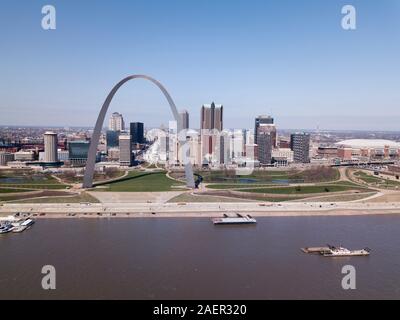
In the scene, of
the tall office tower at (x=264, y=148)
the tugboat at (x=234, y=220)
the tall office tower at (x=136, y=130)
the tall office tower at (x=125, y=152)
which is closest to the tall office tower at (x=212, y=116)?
the tall office tower at (x=136, y=130)

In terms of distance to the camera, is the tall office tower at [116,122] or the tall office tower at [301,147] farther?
the tall office tower at [116,122]

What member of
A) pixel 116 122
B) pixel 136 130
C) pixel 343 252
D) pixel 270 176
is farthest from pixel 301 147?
pixel 116 122

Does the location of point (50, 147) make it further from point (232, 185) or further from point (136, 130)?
point (136, 130)

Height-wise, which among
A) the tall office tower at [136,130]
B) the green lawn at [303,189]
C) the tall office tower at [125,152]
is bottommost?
the green lawn at [303,189]

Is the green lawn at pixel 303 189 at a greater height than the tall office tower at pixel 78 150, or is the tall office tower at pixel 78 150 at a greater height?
the tall office tower at pixel 78 150

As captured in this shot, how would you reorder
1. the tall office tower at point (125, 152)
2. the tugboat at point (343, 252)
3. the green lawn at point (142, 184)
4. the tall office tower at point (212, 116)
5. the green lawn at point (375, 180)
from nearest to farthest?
the tugboat at point (343, 252), the green lawn at point (142, 184), the green lawn at point (375, 180), the tall office tower at point (125, 152), the tall office tower at point (212, 116)

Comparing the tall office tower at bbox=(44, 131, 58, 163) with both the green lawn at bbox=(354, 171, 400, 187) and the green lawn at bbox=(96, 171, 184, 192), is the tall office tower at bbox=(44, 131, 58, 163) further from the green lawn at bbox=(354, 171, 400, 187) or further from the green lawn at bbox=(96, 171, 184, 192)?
the green lawn at bbox=(354, 171, 400, 187)

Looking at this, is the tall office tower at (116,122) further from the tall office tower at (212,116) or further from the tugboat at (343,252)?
the tugboat at (343,252)

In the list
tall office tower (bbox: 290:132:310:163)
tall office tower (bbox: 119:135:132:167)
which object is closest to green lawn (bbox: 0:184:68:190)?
tall office tower (bbox: 119:135:132:167)
